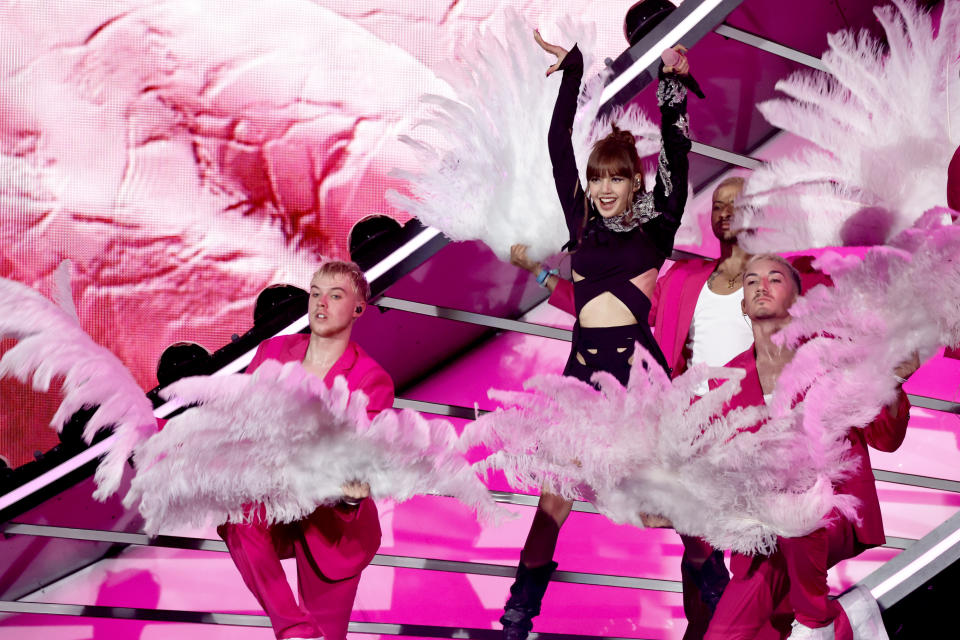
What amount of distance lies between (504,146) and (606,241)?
11.3 inches

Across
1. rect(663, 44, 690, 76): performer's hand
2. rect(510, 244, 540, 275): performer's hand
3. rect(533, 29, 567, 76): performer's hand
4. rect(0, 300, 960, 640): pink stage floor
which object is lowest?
rect(0, 300, 960, 640): pink stage floor

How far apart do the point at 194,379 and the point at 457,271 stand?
685mm

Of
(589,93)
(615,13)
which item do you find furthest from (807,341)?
(615,13)

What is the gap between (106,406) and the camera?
1.61 meters

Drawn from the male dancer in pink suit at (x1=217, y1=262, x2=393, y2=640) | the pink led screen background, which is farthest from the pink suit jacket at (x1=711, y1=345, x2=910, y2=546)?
the pink led screen background

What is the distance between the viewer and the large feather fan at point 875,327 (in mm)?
1501

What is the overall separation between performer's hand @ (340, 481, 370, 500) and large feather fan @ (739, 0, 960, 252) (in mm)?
884

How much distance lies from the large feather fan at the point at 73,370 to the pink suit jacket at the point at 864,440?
102cm

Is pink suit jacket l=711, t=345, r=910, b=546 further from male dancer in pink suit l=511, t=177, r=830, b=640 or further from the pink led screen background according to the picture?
the pink led screen background

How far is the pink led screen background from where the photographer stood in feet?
9.03

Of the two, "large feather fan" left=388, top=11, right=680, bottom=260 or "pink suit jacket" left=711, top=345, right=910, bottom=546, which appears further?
"large feather fan" left=388, top=11, right=680, bottom=260

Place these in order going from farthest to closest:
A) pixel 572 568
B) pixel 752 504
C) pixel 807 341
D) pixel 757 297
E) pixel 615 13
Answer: pixel 615 13 < pixel 572 568 < pixel 757 297 < pixel 807 341 < pixel 752 504

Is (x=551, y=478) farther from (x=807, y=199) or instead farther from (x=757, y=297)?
(x=807, y=199)

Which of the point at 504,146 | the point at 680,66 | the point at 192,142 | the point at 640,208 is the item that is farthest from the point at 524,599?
the point at 192,142
